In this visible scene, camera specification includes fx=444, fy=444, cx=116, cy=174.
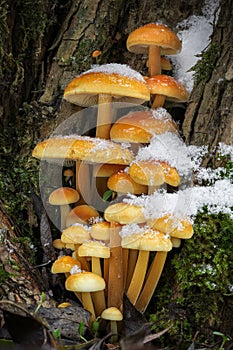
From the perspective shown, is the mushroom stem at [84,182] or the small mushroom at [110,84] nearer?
the small mushroom at [110,84]

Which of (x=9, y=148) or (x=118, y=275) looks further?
(x=9, y=148)

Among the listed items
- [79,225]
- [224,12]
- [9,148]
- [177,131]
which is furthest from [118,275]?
[224,12]

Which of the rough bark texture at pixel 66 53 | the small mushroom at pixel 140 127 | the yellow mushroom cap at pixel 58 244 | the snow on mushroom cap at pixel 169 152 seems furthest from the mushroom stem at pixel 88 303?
the small mushroom at pixel 140 127

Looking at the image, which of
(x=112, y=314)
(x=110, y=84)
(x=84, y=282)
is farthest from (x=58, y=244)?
(x=110, y=84)

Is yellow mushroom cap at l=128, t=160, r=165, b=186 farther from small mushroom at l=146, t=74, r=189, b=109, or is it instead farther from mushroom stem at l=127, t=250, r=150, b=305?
small mushroom at l=146, t=74, r=189, b=109

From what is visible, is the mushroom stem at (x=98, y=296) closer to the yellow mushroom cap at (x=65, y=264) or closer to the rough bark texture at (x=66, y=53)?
the yellow mushroom cap at (x=65, y=264)

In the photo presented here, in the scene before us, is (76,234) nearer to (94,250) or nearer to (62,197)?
(94,250)

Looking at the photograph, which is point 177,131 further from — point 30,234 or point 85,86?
point 30,234
